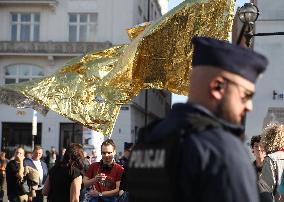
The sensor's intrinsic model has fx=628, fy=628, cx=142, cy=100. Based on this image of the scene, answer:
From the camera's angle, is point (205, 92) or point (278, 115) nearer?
point (205, 92)

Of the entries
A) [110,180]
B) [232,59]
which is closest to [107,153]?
[110,180]

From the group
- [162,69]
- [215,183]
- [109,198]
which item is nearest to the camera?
[215,183]

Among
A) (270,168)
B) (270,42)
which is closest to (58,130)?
(270,42)

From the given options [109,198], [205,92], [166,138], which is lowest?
[109,198]

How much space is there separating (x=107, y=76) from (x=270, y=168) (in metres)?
2.25

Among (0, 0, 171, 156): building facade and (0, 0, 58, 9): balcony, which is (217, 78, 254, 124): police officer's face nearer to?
(0, 0, 171, 156): building facade

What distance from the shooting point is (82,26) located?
4100 cm

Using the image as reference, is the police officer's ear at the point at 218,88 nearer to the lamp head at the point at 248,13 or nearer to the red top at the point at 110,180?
the red top at the point at 110,180

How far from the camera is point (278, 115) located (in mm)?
22781

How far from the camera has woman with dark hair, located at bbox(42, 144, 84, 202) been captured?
8133mm

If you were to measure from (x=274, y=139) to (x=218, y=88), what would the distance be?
3.96m

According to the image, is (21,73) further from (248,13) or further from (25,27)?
(248,13)

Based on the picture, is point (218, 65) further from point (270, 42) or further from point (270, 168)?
point (270, 42)

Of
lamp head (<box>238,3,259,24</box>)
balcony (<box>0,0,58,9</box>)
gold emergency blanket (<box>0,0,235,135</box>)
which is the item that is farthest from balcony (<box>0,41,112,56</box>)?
gold emergency blanket (<box>0,0,235,135</box>)
